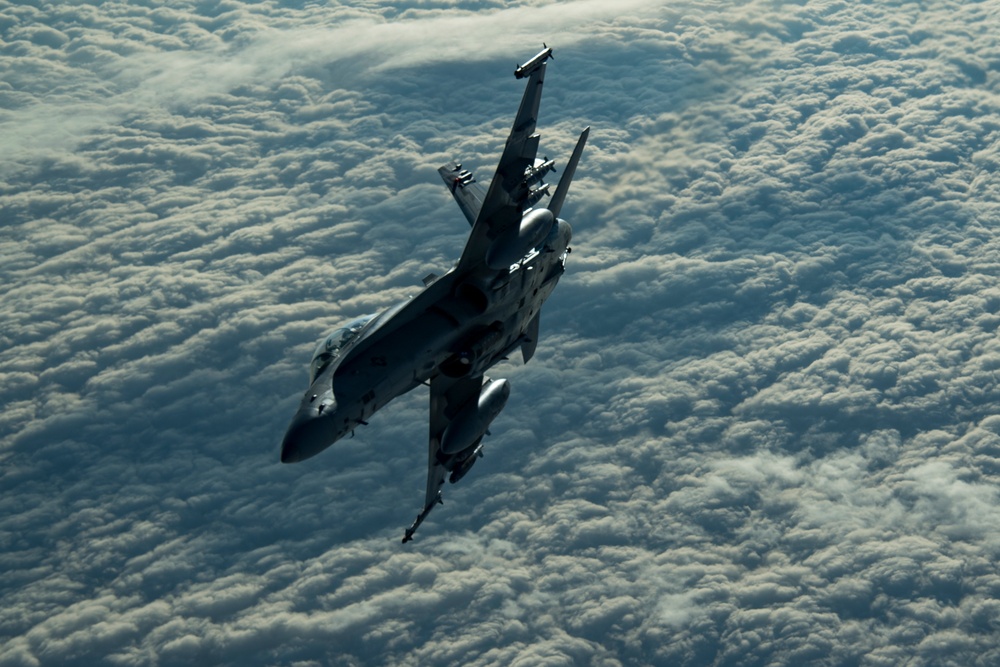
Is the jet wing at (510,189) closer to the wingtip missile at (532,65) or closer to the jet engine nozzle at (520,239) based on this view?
the wingtip missile at (532,65)

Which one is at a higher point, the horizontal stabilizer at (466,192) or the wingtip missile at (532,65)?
the wingtip missile at (532,65)

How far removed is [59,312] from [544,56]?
487 ft

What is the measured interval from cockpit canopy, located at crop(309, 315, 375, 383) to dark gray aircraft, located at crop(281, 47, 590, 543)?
5 cm

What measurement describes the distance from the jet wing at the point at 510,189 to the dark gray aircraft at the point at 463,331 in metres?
0.05

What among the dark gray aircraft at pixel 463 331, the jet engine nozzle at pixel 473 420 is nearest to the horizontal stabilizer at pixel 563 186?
the dark gray aircraft at pixel 463 331

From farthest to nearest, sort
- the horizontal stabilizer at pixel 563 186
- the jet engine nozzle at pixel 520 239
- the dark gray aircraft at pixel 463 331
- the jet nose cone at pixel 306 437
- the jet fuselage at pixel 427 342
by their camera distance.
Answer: the horizontal stabilizer at pixel 563 186 → the jet engine nozzle at pixel 520 239 → the dark gray aircraft at pixel 463 331 → the jet fuselage at pixel 427 342 → the jet nose cone at pixel 306 437

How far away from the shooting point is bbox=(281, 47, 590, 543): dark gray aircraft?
184 feet

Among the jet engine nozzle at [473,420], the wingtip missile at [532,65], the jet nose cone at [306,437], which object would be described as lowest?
the jet engine nozzle at [473,420]

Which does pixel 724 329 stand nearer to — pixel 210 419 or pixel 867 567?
pixel 867 567

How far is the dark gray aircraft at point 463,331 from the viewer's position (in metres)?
56.0

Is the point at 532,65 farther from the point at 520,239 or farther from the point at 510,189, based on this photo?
the point at 520,239

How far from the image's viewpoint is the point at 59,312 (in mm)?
191250

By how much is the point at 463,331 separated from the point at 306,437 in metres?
10.3

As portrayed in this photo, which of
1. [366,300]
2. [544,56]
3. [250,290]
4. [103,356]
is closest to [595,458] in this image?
[366,300]
